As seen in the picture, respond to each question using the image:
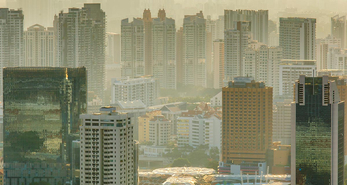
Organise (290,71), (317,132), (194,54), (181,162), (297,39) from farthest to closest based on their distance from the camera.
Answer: (194,54), (297,39), (290,71), (181,162), (317,132)

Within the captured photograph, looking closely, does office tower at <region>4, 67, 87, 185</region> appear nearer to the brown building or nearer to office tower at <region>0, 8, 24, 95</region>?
the brown building

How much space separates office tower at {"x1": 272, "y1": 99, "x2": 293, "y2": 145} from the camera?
40.2 ft

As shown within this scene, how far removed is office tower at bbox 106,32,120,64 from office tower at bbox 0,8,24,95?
5.95ft

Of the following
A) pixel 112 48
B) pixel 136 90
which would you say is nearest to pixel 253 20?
pixel 136 90

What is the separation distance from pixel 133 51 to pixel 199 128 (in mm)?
5277

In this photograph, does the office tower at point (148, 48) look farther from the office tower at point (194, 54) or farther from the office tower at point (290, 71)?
the office tower at point (290, 71)

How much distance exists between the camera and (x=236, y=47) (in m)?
18.5

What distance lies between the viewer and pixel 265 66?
17.7 m

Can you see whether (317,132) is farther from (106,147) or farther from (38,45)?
(38,45)

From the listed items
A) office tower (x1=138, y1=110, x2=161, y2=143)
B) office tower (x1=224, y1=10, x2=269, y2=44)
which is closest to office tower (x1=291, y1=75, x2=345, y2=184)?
office tower (x1=138, y1=110, x2=161, y2=143)

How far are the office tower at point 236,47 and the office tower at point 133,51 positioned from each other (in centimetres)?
210

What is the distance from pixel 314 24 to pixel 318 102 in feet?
26.5

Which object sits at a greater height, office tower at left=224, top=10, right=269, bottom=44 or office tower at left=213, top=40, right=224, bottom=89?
office tower at left=224, top=10, right=269, bottom=44

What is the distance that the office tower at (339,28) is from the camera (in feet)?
52.4
